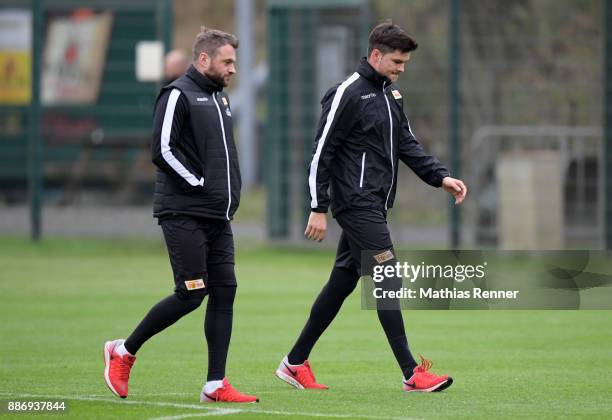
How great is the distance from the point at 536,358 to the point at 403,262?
170 cm

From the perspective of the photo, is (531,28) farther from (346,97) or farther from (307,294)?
(346,97)

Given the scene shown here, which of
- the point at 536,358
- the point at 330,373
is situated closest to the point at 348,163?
the point at 330,373

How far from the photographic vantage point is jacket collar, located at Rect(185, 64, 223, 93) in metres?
8.05

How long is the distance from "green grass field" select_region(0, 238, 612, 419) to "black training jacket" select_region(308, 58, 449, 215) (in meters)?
1.19

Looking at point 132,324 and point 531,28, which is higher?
point 531,28

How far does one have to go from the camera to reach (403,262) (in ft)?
29.8

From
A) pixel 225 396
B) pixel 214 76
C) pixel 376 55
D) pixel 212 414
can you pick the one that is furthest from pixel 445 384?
pixel 214 76

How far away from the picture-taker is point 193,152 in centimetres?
803

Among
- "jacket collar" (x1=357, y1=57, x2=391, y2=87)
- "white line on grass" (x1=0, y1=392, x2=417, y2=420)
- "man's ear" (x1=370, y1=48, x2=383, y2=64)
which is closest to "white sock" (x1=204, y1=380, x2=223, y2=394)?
"white line on grass" (x1=0, y1=392, x2=417, y2=420)

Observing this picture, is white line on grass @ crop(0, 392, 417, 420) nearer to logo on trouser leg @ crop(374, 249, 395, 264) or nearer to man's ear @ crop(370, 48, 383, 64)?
logo on trouser leg @ crop(374, 249, 395, 264)

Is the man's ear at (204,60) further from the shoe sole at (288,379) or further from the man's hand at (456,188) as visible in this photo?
the shoe sole at (288,379)

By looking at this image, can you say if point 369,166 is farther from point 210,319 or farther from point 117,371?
point 117,371

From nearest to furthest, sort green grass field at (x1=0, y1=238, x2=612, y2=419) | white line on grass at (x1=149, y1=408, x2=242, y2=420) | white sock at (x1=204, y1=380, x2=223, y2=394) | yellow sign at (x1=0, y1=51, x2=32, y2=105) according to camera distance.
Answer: white line on grass at (x1=149, y1=408, x2=242, y2=420) < green grass field at (x1=0, y1=238, x2=612, y2=419) < white sock at (x1=204, y1=380, x2=223, y2=394) < yellow sign at (x1=0, y1=51, x2=32, y2=105)

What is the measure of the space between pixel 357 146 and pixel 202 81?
106 cm
